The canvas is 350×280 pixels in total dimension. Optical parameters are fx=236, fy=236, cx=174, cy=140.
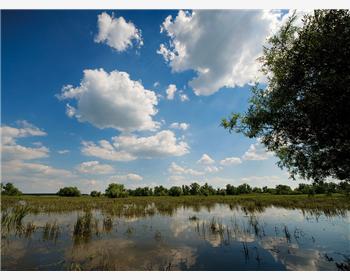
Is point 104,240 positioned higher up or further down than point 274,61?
further down

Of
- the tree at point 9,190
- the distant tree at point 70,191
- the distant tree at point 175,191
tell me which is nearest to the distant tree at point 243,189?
the distant tree at point 175,191

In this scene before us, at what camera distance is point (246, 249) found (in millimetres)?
14625

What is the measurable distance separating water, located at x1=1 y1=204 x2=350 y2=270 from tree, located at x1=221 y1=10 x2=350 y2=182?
516cm

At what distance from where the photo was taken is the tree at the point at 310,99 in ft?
39.4

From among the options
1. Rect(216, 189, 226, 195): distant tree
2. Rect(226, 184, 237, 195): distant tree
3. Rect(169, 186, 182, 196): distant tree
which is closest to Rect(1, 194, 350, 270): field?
Rect(169, 186, 182, 196): distant tree

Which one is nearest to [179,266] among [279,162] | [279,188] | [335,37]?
[279,162]

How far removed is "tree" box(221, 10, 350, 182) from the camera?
12.0 metres

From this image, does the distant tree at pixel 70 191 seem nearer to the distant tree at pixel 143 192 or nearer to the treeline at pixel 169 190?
the treeline at pixel 169 190

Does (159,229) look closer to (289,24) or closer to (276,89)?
(276,89)

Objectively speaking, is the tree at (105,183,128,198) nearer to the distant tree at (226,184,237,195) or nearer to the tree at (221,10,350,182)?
the distant tree at (226,184,237,195)

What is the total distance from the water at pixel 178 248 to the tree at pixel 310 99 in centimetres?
516

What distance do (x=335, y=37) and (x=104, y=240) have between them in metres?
18.9
